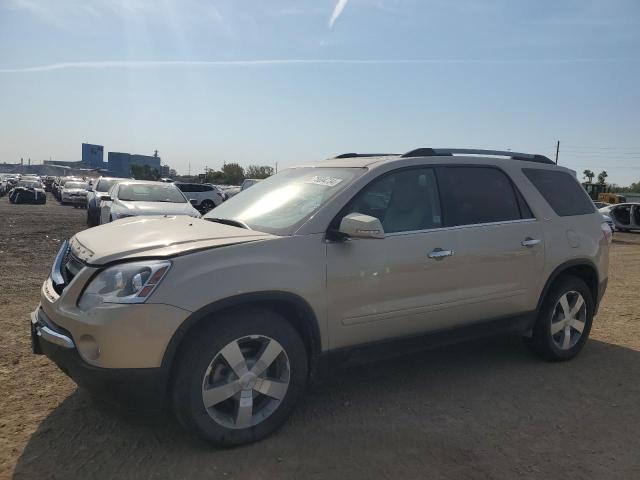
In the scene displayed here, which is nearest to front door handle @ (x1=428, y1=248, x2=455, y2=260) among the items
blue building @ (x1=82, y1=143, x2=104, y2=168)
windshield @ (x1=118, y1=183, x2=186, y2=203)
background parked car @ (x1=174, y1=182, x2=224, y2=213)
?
windshield @ (x1=118, y1=183, x2=186, y2=203)

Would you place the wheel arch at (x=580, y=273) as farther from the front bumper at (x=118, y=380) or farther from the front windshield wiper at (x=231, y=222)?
the front bumper at (x=118, y=380)

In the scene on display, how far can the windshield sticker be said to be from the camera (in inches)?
149

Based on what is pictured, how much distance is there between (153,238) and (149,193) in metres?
9.12

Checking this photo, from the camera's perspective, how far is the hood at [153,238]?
299 cm

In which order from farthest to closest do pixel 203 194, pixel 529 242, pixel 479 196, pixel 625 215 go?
pixel 203 194 → pixel 625 215 → pixel 529 242 → pixel 479 196

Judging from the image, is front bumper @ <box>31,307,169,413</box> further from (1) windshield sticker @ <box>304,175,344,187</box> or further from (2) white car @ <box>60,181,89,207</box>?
(2) white car @ <box>60,181,89,207</box>

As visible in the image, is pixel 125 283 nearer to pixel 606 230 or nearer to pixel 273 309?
pixel 273 309

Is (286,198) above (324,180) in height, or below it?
below

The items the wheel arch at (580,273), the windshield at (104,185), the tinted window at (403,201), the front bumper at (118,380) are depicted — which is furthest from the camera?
the windshield at (104,185)

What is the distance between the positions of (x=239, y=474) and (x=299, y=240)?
136 cm

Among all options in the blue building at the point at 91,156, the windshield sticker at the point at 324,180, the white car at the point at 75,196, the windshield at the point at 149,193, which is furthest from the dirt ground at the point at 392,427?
the blue building at the point at 91,156

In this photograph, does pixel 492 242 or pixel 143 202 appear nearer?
pixel 492 242

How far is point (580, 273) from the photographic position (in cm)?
498

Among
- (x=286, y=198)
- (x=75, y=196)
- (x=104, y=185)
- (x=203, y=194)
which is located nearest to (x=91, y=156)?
(x=75, y=196)
